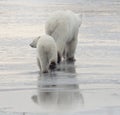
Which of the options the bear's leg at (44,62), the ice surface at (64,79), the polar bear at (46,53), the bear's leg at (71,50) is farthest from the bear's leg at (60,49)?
the bear's leg at (44,62)

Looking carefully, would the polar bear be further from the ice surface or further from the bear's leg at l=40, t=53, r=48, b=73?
the ice surface

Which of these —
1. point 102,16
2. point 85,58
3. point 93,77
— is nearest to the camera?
point 93,77

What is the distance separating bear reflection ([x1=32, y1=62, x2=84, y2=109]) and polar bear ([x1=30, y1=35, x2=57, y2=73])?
24 cm

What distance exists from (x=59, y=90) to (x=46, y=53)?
2436 millimetres

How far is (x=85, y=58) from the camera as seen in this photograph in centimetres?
1588

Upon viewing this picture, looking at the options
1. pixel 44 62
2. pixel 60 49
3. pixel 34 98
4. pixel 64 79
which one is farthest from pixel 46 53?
pixel 34 98

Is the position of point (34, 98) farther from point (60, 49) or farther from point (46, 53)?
point (60, 49)

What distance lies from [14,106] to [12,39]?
9785 mm

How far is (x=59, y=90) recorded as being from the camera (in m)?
11.4

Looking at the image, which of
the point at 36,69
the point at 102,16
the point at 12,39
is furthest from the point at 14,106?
the point at 102,16

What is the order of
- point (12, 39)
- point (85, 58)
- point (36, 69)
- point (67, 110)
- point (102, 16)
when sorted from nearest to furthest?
point (67, 110) < point (36, 69) < point (85, 58) < point (12, 39) < point (102, 16)

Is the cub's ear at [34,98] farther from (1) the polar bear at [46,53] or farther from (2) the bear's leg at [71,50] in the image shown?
(2) the bear's leg at [71,50]

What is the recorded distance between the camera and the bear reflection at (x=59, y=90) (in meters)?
10.2

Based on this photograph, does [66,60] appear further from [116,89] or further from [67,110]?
[67,110]
